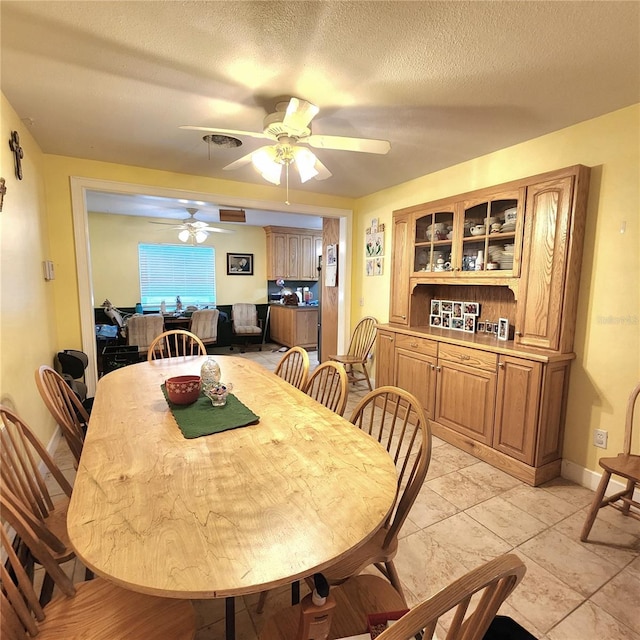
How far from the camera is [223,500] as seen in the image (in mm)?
1002

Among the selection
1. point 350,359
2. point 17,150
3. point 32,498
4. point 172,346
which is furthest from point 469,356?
point 172,346

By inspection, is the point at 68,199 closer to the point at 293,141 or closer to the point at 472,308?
the point at 293,141

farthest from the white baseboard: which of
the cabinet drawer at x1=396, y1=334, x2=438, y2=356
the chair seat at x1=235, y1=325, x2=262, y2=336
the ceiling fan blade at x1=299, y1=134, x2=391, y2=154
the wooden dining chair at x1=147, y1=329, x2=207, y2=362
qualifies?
the chair seat at x1=235, y1=325, x2=262, y2=336

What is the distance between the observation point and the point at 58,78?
5.98ft

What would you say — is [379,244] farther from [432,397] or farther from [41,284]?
[41,284]

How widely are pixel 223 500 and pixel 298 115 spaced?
1.73 meters

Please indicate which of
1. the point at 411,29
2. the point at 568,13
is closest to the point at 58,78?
the point at 411,29

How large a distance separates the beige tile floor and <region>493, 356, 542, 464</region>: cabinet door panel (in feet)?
0.72

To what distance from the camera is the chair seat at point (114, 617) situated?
93 centimetres

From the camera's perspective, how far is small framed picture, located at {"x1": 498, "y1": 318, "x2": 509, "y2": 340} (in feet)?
9.05

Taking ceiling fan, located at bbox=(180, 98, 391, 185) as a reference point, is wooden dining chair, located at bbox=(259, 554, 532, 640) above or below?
below

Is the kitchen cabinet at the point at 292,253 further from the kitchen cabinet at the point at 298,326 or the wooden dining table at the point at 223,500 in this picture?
the wooden dining table at the point at 223,500

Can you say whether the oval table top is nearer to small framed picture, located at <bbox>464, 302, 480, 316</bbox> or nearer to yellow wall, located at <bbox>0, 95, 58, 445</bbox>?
yellow wall, located at <bbox>0, 95, 58, 445</bbox>

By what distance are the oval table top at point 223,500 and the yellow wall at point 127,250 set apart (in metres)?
5.06
